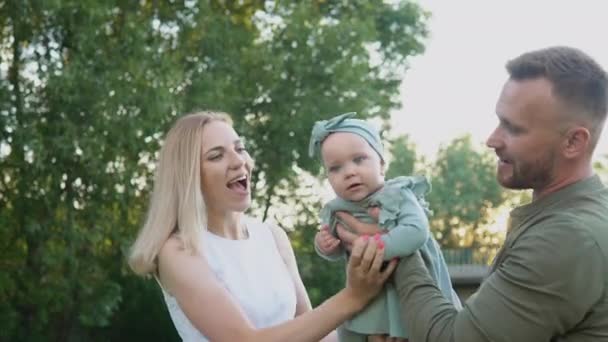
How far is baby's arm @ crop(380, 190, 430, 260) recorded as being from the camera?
2523mm

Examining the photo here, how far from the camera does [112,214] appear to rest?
1254 centimetres

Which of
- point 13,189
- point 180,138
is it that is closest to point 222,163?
point 180,138

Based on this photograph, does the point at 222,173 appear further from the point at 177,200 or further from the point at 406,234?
the point at 406,234

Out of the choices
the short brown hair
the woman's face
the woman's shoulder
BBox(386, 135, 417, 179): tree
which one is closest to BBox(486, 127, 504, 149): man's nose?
the short brown hair

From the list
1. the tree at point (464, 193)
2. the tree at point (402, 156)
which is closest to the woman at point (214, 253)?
the tree at point (402, 156)

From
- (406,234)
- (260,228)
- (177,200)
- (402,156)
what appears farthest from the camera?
(402,156)

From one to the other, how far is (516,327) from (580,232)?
0.23 metres

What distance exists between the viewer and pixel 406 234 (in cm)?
254

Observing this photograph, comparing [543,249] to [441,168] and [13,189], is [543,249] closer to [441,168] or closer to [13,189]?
[13,189]

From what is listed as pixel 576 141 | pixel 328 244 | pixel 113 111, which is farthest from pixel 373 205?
pixel 113 111

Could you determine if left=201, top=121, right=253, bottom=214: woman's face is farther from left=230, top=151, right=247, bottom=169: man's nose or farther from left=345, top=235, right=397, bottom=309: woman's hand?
left=345, top=235, right=397, bottom=309: woman's hand

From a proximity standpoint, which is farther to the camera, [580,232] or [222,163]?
[222,163]

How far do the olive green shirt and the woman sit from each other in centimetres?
77

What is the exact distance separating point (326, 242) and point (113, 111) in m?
9.38
